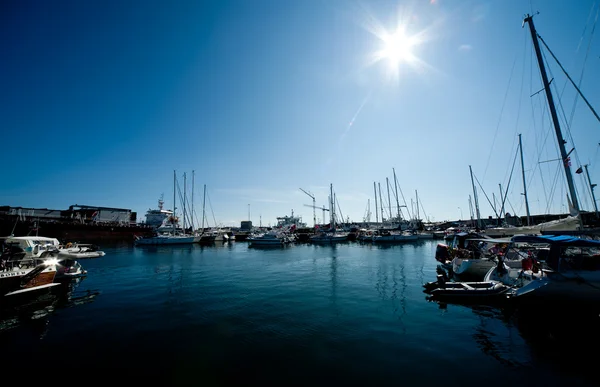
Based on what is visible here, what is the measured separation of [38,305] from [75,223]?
286 ft

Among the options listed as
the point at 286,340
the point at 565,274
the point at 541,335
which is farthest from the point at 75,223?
the point at 565,274

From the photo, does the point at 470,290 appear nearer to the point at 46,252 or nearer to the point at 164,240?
the point at 46,252

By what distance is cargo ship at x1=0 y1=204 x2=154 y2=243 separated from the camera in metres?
61.9

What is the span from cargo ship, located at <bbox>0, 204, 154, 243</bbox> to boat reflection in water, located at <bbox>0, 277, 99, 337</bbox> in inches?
2018

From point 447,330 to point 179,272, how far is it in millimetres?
28774

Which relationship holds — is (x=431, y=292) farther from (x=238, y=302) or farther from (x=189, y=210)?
(x=189, y=210)

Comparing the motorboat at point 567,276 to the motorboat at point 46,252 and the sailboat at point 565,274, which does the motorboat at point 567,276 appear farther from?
the motorboat at point 46,252

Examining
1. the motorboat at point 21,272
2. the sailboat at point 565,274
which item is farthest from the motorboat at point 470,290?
the motorboat at point 21,272

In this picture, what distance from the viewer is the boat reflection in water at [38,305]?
13.6 meters

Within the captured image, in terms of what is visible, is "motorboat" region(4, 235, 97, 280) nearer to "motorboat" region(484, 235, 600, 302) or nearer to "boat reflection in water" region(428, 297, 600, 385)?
"boat reflection in water" region(428, 297, 600, 385)

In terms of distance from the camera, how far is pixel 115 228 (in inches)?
3401

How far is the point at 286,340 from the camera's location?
442 inches

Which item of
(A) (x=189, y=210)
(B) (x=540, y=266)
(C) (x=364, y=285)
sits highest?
(A) (x=189, y=210)

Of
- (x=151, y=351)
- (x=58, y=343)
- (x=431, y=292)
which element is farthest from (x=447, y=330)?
(x=58, y=343)
